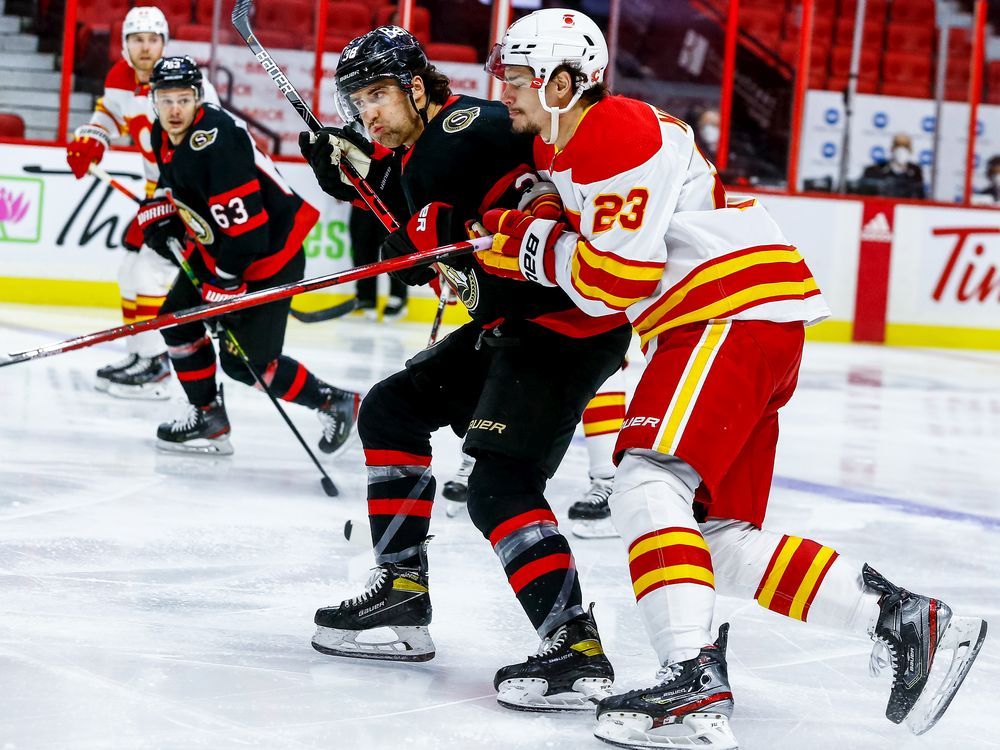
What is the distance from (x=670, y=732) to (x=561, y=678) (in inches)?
8.1

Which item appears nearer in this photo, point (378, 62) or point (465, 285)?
point (378, 62)

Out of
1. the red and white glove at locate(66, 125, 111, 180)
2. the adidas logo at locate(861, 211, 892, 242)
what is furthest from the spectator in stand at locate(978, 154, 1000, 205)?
the red and white glove at locate(66, 125, 111, 180)

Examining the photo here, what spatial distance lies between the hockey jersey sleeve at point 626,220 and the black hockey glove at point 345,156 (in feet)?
2.32

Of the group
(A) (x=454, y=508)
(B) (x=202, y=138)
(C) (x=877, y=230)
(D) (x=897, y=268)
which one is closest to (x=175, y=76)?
(B) (x=202, y=138)

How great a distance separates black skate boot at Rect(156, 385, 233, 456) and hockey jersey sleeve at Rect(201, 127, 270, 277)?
16.8 inches

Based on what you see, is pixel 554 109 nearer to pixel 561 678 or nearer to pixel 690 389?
pixel 690 389

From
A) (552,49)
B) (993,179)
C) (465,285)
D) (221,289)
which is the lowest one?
(221,289)

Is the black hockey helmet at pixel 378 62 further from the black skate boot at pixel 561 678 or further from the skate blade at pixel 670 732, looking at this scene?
the skate blade at pixel 670 732

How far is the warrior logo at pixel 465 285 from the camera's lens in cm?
231

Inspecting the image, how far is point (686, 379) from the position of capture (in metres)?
1.95

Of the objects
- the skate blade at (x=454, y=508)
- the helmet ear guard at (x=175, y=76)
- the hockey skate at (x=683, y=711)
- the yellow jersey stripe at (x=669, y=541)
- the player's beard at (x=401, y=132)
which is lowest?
the skate blade at (x=454, y=508)

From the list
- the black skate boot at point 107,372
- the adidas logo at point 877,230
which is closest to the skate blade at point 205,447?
the black skate boot at point 107,372

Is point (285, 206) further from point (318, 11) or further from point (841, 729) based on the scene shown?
point (318, 11)

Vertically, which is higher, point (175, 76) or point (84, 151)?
point (175, 76)
